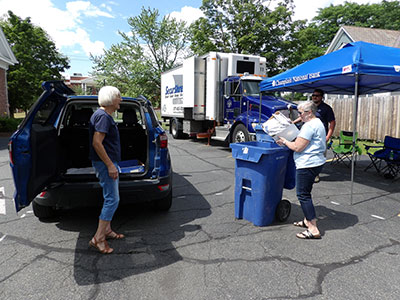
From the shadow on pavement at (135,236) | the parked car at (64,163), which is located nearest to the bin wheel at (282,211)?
the shadow on pavement at (135,236)

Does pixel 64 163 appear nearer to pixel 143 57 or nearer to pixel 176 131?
pixel 176 131

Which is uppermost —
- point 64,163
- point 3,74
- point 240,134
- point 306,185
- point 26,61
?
point 26,61

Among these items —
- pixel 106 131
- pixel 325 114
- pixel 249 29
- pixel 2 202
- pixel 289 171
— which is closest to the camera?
pixel 106 131

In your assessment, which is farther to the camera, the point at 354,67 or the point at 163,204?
the point at 354,67

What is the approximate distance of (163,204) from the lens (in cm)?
414

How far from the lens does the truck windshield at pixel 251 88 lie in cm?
981

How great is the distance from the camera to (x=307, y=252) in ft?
10.3

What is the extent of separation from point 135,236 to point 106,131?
4.75ft

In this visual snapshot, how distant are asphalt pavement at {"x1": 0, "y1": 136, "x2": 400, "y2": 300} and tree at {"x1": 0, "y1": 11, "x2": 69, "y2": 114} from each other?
25.2 meters

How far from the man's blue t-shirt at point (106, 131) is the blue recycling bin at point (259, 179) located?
1614 millimetres

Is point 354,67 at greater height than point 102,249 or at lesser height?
greater

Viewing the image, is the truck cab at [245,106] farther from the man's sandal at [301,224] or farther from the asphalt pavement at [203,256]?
the man's sandal at [301,224]

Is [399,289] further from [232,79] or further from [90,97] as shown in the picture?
[232,79]

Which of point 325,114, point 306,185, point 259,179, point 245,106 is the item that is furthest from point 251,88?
point 306,185
